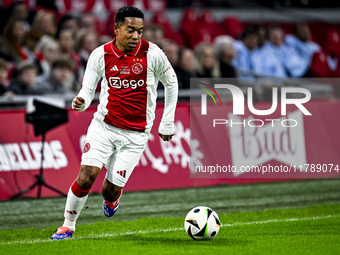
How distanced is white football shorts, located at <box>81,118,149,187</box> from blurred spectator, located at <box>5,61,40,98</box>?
A: 4.76 meters

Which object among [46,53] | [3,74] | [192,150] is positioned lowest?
[192,150]

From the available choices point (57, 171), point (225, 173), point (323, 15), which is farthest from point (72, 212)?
point (323, 15)

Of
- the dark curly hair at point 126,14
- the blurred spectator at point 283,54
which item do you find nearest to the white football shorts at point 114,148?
the dark curly hair at point 126,14

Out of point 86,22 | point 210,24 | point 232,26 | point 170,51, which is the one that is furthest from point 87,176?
point 232,26

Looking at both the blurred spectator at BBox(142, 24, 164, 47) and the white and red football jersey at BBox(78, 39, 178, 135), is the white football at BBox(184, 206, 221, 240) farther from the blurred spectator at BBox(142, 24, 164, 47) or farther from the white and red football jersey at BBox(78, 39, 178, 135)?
the blurred spectator at BBox(142, 24, 164, 47)

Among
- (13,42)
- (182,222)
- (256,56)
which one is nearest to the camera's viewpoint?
(182,222)

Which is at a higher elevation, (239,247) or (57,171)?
(239,247)

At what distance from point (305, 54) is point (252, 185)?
22.2 ft

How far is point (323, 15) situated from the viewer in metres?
20.2

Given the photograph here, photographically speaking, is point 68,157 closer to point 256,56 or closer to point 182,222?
point 182,222

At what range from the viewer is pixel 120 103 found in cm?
700

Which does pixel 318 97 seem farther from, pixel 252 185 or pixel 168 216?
pixel 168 216

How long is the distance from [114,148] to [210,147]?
471 centimetres

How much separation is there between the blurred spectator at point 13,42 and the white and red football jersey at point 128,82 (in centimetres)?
599
